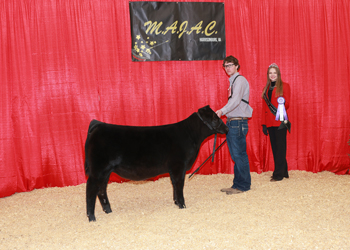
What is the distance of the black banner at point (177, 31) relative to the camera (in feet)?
15.4

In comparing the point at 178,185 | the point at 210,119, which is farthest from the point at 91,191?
the point at 210,119

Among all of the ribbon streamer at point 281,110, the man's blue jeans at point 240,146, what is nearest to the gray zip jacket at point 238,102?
the man's blue jeans at point 240,146

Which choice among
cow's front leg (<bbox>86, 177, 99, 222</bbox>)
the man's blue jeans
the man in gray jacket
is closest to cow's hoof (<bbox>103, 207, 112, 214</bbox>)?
cow's front leg (<bbox>86, 177, 99, 222</bbox>)

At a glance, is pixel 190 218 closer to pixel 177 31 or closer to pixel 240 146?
pixel 240 146

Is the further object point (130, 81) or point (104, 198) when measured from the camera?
point (130, 81)

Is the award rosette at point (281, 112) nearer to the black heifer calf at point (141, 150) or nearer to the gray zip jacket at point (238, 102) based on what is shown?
the gray zip jacket at point (238, 102)

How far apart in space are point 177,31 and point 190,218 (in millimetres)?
2963

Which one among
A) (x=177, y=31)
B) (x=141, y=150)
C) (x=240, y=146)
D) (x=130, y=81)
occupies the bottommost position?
(x=240, y=146)

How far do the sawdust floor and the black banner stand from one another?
2.05 metres

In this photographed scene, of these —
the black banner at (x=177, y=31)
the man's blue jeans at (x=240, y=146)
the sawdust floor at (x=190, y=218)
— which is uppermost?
the black banner at (x=177, y=31)

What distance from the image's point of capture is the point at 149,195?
420 cm

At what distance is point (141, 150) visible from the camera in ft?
10.5

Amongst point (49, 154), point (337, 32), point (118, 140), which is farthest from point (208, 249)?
point (337, 32)

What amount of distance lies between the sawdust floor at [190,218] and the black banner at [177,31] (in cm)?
205
